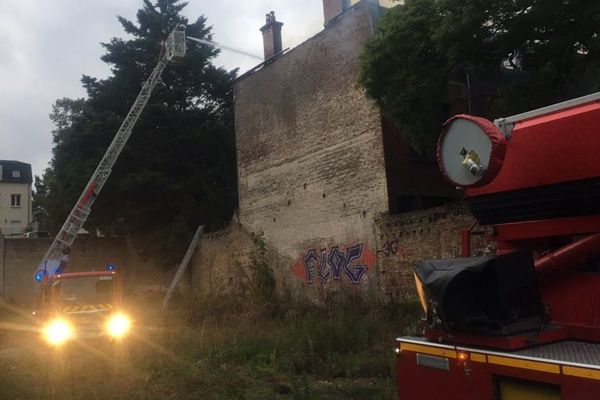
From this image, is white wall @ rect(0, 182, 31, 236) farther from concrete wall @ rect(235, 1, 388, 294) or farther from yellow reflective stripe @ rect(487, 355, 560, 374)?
yellow reflective stripe @ rect(487, 355, 560, 374)

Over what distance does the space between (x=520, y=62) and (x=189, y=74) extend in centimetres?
2108

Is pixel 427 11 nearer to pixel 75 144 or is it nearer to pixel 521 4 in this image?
pixel 521 4

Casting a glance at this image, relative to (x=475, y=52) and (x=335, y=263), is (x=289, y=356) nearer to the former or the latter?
(x=475, y=52)

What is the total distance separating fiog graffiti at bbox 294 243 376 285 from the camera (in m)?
17.1

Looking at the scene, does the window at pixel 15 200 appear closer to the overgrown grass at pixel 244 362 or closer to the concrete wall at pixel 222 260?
the concrete wall at pixel 222 260

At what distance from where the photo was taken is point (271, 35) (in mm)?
23781

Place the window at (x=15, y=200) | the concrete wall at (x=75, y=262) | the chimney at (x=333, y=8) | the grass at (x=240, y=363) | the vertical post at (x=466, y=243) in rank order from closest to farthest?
the vertical post at (x=466, y=243) < the grass at (x=240, y=363) < the chimney at (x=333, y=8) < the concrete wall at (x=75, y=262) < the window at (x=15, y=200)

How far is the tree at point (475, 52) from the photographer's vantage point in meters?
10.6

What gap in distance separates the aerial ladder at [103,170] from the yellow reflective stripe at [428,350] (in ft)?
71.0

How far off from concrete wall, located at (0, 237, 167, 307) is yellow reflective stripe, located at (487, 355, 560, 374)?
26669 millimetres

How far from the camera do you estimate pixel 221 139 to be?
2989 cm

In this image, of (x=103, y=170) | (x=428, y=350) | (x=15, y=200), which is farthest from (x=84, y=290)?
(x=15, y=200)

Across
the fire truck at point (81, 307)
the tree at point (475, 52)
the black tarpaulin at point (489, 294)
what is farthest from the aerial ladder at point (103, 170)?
the black tarpaulin at point (489, 294)

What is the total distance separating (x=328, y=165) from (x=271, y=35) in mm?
7706
